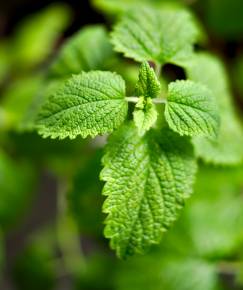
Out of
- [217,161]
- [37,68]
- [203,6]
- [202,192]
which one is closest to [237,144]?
[217,161]

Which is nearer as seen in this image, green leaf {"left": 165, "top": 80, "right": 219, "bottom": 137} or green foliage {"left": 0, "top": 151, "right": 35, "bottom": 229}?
green leaf {"left": 165, "top": 80, "right": 219, "bottom": 137}

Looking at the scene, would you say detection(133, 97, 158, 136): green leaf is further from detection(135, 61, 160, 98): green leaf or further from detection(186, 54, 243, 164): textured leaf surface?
detection(186, 54, 243, 164): textured leaf surface

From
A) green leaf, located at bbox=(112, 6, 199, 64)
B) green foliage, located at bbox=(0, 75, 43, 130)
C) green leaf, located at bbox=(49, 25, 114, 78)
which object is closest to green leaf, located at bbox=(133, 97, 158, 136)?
green leaf, located at bbox=(112, 6, 199, 64)

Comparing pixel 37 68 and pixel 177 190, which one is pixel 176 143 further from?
pixel 37 68

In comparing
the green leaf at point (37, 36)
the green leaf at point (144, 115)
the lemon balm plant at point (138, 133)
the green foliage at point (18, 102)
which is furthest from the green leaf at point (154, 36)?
the green leaf at point (37, 36)

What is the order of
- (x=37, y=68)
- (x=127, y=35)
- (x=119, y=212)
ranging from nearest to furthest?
(x=119, y=212), (x=127, y=35), (x=37, y=68)

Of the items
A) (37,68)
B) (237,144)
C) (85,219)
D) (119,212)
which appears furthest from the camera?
(37,68)

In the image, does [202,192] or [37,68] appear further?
[37,68]
